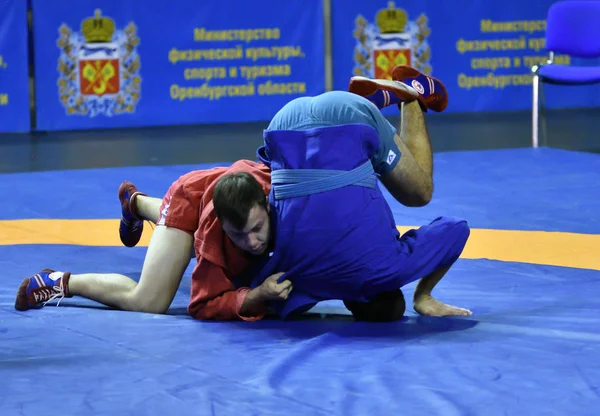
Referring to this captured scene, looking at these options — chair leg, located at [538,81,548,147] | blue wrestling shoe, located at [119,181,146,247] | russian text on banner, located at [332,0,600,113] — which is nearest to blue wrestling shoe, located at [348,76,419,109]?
blue wrestling shoe, located at [119,181,146,247]

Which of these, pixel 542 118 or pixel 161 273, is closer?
pixel 161 273

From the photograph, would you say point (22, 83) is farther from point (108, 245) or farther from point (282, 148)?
point (282, 148)

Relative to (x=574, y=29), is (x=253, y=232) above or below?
below

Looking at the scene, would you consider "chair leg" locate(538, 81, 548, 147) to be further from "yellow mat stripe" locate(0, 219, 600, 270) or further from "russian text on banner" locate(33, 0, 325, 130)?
"yellow mat stripe" locate(0, 219, 600, 270)

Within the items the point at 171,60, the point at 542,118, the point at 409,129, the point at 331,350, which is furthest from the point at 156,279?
the point at 542,118

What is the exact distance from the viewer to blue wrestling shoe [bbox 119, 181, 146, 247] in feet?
13.4

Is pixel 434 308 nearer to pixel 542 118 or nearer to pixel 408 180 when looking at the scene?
pixel 408 180

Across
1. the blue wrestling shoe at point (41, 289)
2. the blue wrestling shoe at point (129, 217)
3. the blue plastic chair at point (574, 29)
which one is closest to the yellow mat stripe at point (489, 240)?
the blue wrestling shoe at point (129, 217)

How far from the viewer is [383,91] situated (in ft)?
12.0

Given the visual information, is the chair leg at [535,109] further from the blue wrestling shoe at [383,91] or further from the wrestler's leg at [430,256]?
the wrestler's leg at [430,256]

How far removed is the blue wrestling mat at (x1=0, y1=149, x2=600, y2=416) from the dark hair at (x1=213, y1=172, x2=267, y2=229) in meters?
0.38

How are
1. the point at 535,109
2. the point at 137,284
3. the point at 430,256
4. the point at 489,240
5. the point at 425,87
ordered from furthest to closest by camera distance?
the point at 535,109 < the point at 489,240 < the point at 425,87 < the point at 137,284 < the point at 430,256

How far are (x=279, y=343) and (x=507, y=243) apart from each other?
5.75ft

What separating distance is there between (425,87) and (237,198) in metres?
1.12
